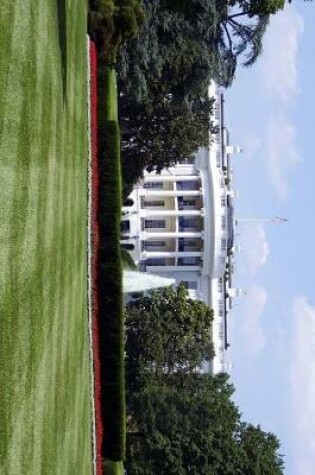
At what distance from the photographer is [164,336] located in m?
58.9

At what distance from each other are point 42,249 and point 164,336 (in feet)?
136

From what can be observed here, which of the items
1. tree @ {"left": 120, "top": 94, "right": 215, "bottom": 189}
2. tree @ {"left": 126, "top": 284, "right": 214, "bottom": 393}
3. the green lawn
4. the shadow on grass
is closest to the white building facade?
tree @ {"left": 126, "top": 284, "right": 214, "bottom": 393}

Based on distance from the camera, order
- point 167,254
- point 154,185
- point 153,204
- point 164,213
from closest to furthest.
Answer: point 164,213 → point 167,254 → point 153,204 → point 154,185

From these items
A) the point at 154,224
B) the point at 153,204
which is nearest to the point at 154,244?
the point at 154,224

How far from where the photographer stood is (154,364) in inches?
2279

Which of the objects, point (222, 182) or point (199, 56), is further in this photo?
point (222, 182)

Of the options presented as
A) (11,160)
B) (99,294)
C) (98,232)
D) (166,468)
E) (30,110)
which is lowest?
(166,468)

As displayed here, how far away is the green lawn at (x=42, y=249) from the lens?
14305 mm

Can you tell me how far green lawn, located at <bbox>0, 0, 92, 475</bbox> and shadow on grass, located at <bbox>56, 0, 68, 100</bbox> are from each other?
2.9 inches

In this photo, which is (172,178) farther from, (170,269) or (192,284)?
(192,284)

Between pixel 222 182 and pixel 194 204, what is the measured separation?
408 cm

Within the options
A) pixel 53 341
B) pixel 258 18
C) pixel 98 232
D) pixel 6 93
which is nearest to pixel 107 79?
pixel 98 232

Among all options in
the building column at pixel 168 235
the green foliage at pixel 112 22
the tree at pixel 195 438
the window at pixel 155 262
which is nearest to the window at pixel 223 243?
the building column at pixel 168 235

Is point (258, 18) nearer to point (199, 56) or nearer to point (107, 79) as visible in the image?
point (199, 56)
